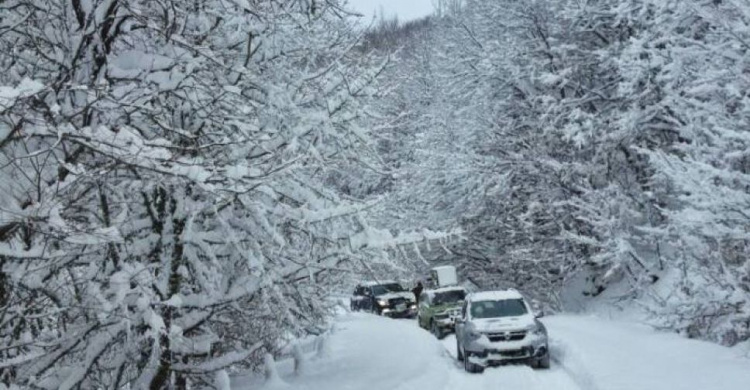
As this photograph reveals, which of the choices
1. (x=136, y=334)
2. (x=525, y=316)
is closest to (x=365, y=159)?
(x=136, y=334)

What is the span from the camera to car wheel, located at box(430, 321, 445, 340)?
967 inches

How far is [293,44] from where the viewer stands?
982 cm

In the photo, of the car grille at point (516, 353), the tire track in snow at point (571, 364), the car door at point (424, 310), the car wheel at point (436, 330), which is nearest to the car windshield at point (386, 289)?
the car door at point (424, 310)

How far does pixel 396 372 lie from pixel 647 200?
1308 centimetres

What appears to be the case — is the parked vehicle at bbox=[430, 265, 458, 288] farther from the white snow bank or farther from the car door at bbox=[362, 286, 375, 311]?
the white snow bank

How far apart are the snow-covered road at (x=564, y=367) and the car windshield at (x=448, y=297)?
23.6 feet

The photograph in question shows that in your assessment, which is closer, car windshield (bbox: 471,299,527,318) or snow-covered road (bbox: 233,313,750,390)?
snow-covered road (bbox: 233,313,750,390)

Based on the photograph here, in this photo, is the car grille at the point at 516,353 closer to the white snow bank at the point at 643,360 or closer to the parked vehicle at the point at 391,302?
the white snow bank at the point at 643,360

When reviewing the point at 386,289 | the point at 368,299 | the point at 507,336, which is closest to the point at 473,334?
the point at 507,336

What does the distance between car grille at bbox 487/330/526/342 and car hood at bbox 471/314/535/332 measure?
9 centimetres

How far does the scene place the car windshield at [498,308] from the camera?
17125mm

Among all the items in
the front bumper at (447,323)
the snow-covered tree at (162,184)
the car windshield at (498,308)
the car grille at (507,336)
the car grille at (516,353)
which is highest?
the snow-covered tree at (162,184)

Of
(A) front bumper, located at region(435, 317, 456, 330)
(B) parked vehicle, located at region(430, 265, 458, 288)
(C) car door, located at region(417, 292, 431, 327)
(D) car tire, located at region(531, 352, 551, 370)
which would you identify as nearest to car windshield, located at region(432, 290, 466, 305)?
(C) car door, located at region(417, 292, 431, 327)

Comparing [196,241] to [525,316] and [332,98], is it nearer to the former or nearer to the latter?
[332,98]
